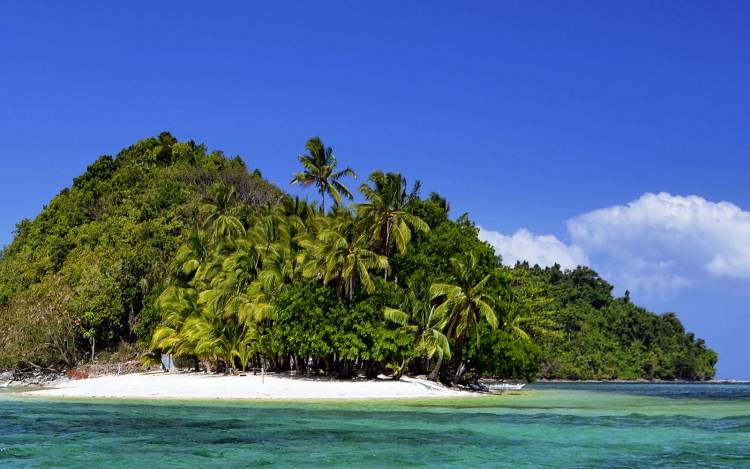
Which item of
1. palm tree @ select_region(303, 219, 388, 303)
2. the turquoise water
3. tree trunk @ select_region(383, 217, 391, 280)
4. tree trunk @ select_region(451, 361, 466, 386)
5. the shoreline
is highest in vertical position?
tree trunk @ select_region(383, 217, 391, 280)

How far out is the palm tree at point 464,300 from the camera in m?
39.1

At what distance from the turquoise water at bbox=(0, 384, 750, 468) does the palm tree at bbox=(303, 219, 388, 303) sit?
808cm

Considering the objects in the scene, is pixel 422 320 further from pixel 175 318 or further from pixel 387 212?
pixel 175 318

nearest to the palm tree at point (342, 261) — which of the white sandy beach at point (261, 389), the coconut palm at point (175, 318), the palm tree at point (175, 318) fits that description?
the white sandy beach at point (261, 389)

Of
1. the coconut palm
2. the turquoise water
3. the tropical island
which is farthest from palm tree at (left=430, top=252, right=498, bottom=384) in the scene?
the coconut palm

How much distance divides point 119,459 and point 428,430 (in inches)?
376

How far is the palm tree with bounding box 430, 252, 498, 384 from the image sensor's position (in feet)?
128

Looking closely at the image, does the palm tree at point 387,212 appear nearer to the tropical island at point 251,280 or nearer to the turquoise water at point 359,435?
the tropical island at point 251,280

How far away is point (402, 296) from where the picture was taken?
131 ft

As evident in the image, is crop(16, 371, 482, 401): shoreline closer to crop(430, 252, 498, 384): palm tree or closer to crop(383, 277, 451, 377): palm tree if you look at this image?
crop(383, 277, 451, 377): palm tree

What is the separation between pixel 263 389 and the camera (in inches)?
1471

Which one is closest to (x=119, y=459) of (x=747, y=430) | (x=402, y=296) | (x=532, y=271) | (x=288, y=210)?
(x=747, y=430)

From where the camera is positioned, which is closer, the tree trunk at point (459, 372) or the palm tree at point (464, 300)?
the palm tree at point (464, 300)

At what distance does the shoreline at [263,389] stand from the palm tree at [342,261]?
5128 mm
